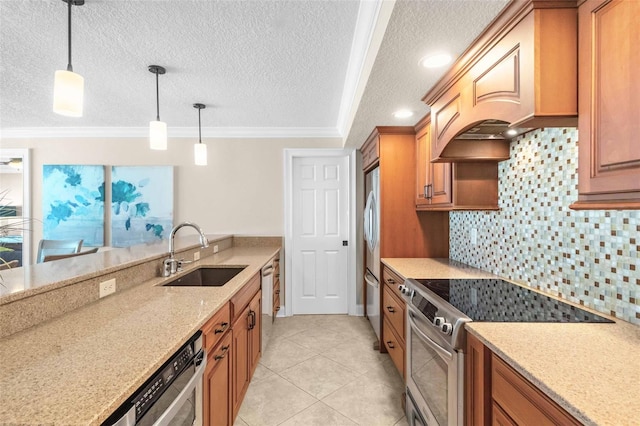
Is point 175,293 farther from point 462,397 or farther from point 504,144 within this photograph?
point 504,144

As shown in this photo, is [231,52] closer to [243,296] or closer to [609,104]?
[243,296]

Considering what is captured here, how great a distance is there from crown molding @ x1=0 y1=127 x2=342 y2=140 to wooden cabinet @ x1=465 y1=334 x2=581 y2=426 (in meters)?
3.13

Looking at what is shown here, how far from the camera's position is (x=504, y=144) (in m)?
1.96

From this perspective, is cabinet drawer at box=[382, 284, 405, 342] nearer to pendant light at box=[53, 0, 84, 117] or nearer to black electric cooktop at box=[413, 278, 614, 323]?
black electric cooktop at box=[413, 278, 614, 323]

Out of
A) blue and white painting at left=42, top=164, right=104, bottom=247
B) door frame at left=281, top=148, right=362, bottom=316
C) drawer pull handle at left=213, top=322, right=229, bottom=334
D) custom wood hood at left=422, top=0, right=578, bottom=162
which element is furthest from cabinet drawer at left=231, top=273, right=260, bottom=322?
blue and white painting at left=42, top=164, right=104, bottom=247

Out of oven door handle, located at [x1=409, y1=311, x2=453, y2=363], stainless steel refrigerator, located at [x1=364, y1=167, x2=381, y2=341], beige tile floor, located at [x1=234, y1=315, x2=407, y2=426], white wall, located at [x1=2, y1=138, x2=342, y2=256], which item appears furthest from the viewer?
white wall, located at [x1=2, y1=138, x2=342, y2=256]

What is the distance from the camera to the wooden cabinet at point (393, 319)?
222 cm

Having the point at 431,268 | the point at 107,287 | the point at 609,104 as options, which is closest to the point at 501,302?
the point at 431,268

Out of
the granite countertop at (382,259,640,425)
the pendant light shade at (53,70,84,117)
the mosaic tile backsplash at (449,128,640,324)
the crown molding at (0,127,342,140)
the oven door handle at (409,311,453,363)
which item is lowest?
the oven door handle at (409,311,453,363)

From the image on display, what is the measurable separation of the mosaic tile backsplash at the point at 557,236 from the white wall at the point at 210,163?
8.24 ft

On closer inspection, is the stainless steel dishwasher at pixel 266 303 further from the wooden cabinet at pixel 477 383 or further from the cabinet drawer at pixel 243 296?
the wooden cabinet at pixel 477 383

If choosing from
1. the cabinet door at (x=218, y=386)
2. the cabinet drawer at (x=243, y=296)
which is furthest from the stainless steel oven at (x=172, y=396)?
the cabinet drawer at (x=243, y=296)

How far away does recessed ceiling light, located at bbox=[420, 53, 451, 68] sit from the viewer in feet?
4.94

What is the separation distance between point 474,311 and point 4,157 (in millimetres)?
5485
